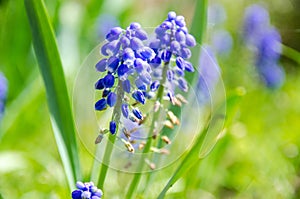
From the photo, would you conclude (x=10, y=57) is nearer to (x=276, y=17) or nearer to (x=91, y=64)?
(x=91, y=64)

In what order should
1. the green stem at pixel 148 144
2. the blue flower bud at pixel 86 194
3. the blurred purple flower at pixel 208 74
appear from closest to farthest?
the blue flower bud at pixel 86 194, the green stem at pixel 148 144, the blurred purple flower at pixel 208 74

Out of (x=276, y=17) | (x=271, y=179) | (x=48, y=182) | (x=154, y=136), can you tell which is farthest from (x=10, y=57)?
(x=276, y=17)

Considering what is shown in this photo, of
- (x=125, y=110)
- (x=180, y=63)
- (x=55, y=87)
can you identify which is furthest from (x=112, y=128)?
(x=55, y=87)

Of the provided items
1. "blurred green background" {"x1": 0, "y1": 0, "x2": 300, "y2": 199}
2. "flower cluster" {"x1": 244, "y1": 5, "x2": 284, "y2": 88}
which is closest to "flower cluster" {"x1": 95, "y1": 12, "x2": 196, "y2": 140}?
"blurred green background" {"x1": 0, "y1": 0, "x2": 300, "y2": 199}

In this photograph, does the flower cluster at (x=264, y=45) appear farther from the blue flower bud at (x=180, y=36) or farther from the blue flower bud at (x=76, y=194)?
the blue flower bud at (x=76, y=194)

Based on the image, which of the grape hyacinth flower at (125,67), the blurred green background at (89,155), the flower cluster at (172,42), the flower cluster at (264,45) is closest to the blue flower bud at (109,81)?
the grape hyacinth flower at (125,67)

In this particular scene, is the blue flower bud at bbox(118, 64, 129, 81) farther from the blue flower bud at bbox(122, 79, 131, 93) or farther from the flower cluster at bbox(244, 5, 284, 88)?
the flower cluster at bbox(244, 5, 284, 88)
